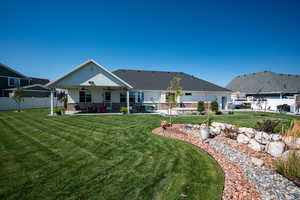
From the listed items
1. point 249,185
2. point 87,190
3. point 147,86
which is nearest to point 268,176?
point 249,185

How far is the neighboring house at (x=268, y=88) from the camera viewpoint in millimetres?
22077

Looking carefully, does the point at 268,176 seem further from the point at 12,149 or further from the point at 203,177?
the point at 12,149

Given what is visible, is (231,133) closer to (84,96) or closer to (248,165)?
(248,165)

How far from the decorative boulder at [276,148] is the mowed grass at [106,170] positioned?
2223mm

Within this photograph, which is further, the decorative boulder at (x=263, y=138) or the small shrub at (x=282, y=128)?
the decorative boulder at (x=263, y=138)

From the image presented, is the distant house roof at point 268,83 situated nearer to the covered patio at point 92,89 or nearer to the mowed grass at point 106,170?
the covered patio at point 92,89

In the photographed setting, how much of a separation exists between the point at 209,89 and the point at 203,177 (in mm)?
20208

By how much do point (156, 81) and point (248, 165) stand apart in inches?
712

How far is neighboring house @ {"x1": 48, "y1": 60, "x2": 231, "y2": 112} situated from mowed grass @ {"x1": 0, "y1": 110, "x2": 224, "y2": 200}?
30.1 ft

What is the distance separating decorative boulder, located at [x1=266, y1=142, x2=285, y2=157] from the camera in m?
4.44

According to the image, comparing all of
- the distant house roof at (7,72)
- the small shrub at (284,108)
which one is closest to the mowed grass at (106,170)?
the small shrub at (284,108)

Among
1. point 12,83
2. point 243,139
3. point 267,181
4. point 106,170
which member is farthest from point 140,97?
point 12,83

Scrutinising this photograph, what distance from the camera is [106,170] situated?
3568 mm

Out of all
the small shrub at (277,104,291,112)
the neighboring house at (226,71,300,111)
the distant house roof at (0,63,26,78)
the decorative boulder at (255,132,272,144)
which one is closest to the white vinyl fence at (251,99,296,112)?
the neighboring house at (226,71,300,111)
